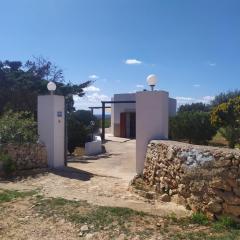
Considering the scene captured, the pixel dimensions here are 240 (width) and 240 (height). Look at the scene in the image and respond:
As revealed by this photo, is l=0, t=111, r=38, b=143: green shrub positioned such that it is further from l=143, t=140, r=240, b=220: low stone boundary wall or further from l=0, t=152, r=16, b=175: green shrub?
l=143, t=140, r=240, b=220: low stone boundary wall

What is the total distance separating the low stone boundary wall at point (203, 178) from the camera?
259 inches

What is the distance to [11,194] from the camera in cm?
902

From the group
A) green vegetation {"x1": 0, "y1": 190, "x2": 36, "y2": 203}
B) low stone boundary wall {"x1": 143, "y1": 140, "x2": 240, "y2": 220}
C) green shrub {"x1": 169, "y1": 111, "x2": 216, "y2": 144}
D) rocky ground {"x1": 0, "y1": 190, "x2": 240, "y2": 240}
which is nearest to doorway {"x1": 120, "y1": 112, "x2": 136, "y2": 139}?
green shrub {"x1": 169, "y1": 111, "x2": 216, "y2": 144}

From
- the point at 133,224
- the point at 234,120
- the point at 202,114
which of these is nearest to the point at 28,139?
the point at 133,224

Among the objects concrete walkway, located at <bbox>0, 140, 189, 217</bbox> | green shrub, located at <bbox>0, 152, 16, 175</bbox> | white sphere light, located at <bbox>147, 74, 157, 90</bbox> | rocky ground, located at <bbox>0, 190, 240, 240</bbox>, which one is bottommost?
rocky ground, located at <bbox>0, 190, 240, 240</bbox>

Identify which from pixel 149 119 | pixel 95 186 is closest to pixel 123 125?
pixel 149 119

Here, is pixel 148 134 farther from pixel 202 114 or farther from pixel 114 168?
pixel 202 114

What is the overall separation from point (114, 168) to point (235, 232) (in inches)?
287

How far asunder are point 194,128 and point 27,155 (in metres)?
13.9

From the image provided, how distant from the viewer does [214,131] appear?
942 inches

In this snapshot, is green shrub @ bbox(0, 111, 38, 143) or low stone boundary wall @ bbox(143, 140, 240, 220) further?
green shrub @ bbox(0, 111, 38, 143)

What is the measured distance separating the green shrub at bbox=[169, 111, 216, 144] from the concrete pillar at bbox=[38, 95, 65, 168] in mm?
12402

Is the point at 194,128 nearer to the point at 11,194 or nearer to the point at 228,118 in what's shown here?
the point at 228,118

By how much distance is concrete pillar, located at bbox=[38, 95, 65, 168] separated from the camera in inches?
503
